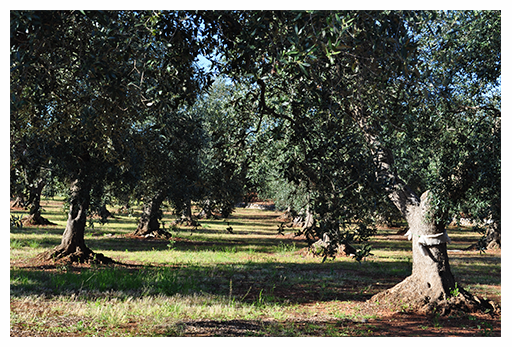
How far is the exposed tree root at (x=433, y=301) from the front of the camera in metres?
10.6

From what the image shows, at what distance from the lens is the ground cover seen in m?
8.36

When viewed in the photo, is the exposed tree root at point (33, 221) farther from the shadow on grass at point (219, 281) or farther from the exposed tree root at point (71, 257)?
the shadow on grass at point (219, 281)

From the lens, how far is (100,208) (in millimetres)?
14008

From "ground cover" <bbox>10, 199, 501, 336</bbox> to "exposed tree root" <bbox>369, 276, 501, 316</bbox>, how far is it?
0.21 m

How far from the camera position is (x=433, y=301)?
35.5ft

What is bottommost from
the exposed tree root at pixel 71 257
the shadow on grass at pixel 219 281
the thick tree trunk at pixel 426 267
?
the shadow on grass at pixel 219 281

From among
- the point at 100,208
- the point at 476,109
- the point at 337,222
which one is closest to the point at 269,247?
the point at 100,208

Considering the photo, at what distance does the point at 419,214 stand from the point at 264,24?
718 centimetres

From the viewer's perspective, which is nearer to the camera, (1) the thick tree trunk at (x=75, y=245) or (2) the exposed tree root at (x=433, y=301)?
(2) the exposed tree root at (x=433, y=301)

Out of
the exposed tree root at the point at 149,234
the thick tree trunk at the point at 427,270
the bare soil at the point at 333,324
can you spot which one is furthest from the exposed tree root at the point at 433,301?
the exposed tree root at the point at 149,234

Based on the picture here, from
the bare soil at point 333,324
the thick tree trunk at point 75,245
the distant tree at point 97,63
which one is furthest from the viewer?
the thick tree trunk at point 75,245

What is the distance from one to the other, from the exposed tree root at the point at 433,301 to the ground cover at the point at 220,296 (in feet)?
0.69

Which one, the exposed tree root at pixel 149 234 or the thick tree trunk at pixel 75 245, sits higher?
the thick tree trunk at pixel 75 245

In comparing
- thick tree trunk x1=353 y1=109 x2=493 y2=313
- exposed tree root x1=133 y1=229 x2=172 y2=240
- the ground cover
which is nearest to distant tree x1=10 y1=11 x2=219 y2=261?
the ground cover
